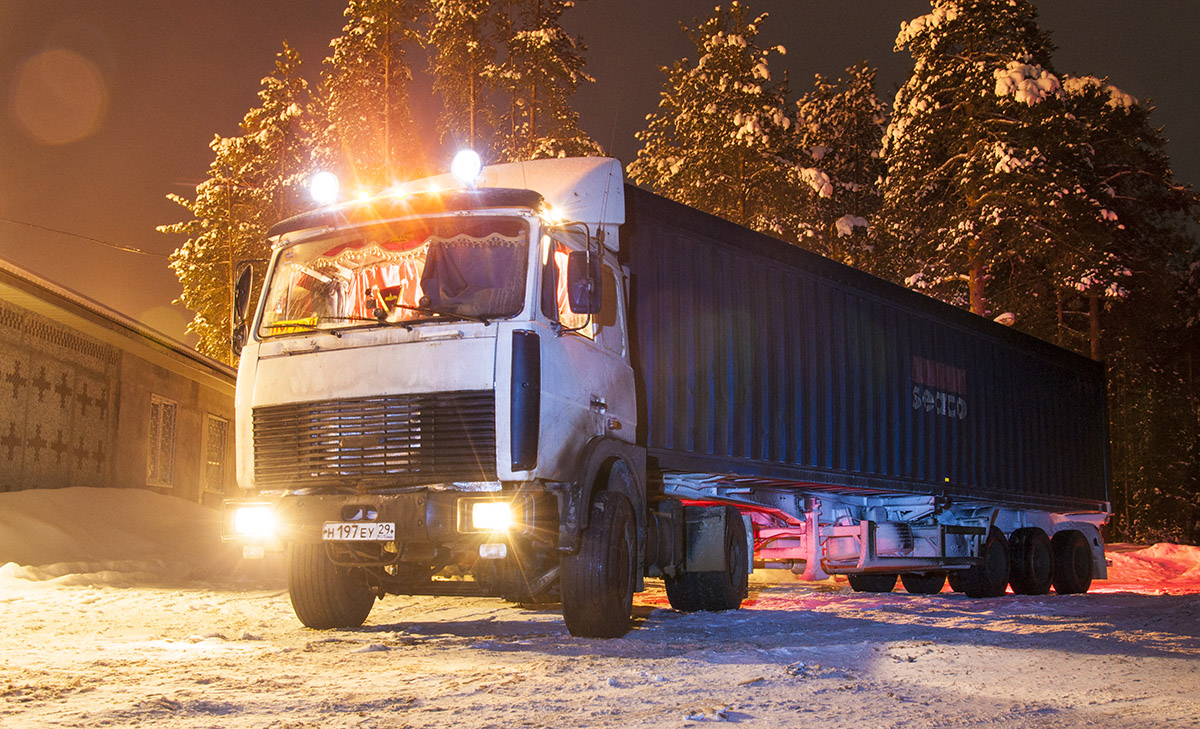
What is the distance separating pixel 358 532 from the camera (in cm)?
694

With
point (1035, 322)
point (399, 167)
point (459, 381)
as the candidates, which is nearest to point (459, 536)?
point (459, 381)

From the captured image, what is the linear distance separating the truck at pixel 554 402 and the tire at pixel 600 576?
0.02m

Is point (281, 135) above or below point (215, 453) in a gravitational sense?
above

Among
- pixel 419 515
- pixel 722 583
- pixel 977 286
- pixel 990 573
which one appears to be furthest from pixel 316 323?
pixel 977 286

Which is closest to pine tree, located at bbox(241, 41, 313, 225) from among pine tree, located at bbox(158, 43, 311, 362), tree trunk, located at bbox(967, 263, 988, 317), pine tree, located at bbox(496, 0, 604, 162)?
pine tree, located at bbox(158, 43, 311, 362)

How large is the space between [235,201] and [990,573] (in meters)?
33.8

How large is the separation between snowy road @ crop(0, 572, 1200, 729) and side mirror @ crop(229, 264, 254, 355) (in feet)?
7.00

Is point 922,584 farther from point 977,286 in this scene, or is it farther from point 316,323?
point 977,286

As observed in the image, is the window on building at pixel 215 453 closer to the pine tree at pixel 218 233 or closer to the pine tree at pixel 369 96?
the pine tree at pixel 369 96

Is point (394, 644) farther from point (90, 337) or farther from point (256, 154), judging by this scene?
point (256, 154)

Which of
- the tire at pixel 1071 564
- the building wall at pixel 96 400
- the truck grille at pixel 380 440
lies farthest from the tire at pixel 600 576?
the tire at pixel 1071 564

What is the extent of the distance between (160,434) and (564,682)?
1762 cm

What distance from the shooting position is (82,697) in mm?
5168

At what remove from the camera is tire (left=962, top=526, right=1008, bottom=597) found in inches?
568
